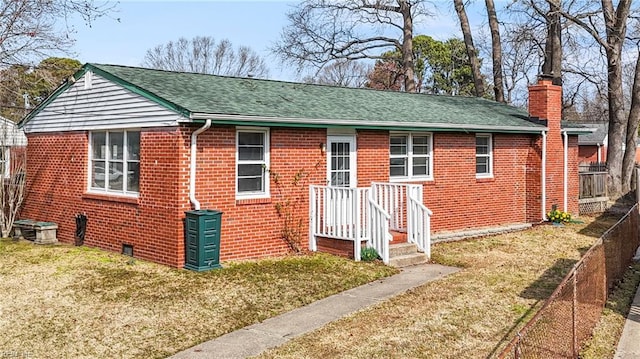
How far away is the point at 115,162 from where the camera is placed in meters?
12.5

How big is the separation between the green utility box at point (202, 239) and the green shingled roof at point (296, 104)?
5.83 ft

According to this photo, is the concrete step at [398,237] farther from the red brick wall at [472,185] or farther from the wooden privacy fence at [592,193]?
the wooden privacy fence at [592,193]

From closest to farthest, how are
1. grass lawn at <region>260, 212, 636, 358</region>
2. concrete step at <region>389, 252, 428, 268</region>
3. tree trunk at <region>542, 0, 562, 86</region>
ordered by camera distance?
1. grass lawn at <region>260, 212, 636, 358</region>
2. concrete step at <region>389, 252, 428, 268</region>
3. tree trunk at <region>542, 0, 562, 86</region>

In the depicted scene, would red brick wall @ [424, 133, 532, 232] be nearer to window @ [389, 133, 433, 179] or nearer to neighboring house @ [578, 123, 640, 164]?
window @ [389, 133, 433, 179]

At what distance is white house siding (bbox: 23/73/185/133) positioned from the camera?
11.3 metres

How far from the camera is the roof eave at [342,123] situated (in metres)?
10.7

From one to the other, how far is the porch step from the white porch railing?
187 mm

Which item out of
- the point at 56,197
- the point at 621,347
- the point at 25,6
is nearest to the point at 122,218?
the point at 56,197

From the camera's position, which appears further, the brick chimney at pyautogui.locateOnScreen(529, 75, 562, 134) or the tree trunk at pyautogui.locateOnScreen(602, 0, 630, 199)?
the tree trunk at pyautogui.locateOnScreen(602, 0, 630, 199)

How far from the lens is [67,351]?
6.64 m

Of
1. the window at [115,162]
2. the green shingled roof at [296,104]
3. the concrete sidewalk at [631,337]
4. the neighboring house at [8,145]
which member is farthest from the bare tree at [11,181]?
the concrete sidewalk at [631,337]

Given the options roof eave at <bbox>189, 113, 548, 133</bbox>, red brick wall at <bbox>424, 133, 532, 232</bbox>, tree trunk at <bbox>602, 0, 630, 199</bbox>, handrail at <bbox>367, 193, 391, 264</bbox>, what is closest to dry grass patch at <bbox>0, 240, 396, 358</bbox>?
handrail at <bbox>367, 193, 391, 264</bbox>

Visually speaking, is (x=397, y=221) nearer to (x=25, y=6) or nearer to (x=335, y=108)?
(x=335, y=108)

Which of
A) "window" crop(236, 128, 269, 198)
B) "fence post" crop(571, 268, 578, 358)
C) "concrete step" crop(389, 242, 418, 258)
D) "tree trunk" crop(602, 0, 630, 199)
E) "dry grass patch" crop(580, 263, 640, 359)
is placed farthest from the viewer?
"tree trunk" crop(602, 0, 630, 199)
